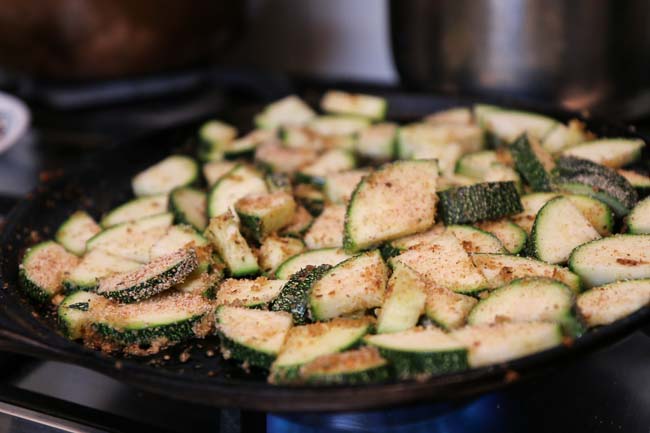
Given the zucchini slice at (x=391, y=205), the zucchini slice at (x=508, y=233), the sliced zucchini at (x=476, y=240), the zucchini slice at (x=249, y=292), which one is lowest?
the zucchini slice at (x=249, y=292)

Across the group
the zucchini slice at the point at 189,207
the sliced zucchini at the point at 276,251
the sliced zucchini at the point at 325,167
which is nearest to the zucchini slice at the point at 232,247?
the sliced zucchini at the point at 276,251

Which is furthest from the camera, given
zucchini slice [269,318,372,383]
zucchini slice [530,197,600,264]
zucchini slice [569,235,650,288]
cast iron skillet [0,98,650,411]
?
zucchini slice [530,197,600,264]

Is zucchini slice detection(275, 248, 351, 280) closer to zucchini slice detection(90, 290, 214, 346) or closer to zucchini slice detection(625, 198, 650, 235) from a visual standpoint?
zucchini slice detection(90, 290, 214, 346)

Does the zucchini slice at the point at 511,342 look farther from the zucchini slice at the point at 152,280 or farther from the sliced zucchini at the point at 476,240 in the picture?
the zucchini slice at the point at 152,280

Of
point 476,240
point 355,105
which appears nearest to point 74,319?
point 476,240

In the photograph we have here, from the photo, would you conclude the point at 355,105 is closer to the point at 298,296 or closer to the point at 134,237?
the point at 134,237

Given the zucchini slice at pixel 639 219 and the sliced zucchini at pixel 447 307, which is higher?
the zucchini slice at pixel 639 219

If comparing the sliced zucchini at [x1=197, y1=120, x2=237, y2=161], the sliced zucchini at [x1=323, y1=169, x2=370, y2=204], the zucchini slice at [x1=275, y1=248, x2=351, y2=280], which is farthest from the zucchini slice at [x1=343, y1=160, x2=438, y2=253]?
the sliced zucchini at [x1=197, y1=120, x2=237, y2=161]
